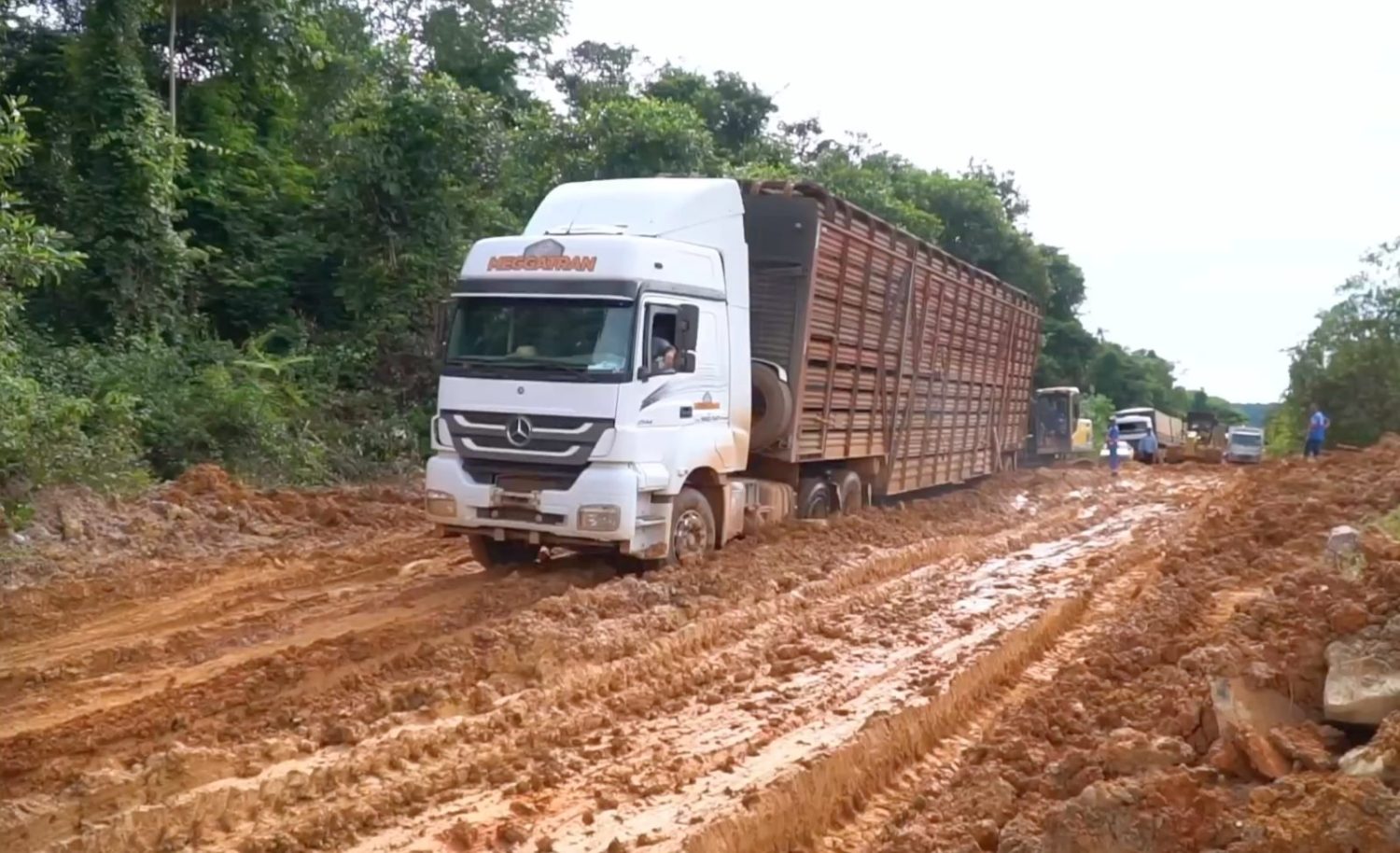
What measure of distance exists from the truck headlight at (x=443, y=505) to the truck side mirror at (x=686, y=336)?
212 cm

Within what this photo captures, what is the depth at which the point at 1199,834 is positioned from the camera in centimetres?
369

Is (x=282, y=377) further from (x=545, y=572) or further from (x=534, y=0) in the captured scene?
(x=534, y=0)

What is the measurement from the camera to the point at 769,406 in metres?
11.5

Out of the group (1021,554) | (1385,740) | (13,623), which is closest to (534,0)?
(1021,554)

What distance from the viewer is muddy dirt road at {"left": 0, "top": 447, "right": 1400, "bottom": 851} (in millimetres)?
4934

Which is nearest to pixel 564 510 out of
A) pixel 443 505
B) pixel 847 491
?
pixel 443 505

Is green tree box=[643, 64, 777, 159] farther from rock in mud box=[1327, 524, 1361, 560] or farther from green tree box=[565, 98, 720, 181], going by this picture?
rock in mud box=[1327, 524, 1361, 560]

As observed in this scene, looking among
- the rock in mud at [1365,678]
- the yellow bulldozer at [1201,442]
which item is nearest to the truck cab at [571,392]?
the rock in mud at [1365,678]

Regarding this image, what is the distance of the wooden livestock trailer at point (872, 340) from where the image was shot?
11.8m

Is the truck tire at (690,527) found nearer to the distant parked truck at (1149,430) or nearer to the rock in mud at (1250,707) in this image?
the rock in mud at (1250,707)

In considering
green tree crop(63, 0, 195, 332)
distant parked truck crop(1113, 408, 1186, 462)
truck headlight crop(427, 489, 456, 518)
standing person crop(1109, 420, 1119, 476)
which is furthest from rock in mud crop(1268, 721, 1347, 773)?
distant parked truck crop(1113, 408, 1186, 462)

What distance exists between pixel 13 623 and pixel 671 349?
5324 millimetres

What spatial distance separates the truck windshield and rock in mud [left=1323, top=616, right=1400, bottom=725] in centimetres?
561

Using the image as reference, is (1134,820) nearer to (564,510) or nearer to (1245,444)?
(564,510)
